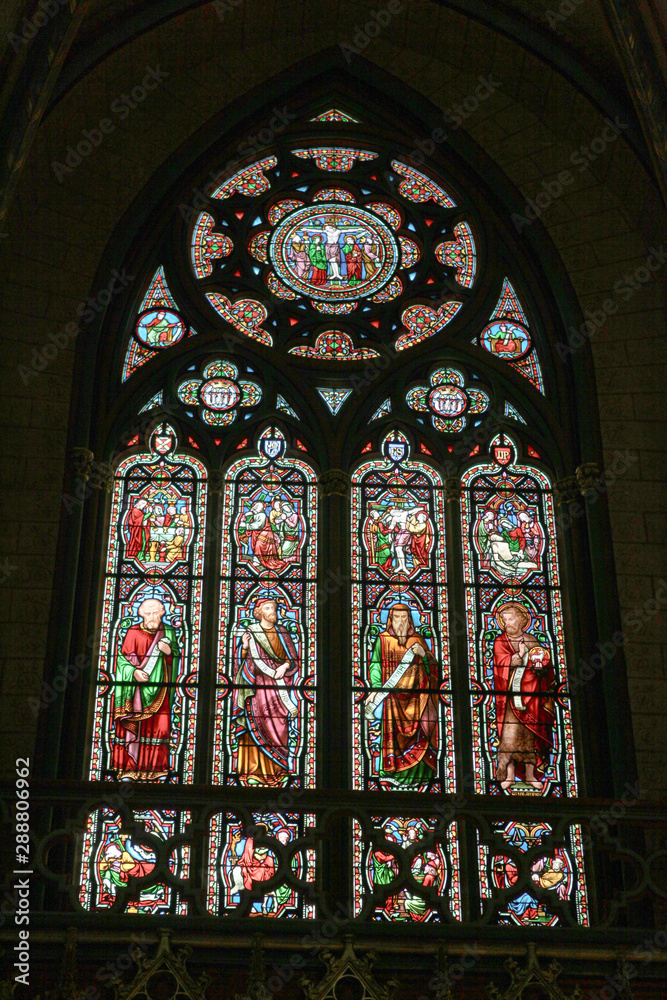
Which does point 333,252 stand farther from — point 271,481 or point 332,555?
A: point 332,555

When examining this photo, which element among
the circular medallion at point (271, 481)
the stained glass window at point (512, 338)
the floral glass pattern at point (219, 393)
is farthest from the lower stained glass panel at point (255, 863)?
the stained glass window at point (512, 338)

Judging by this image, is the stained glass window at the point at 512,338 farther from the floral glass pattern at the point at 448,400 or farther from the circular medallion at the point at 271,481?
the circular medallion at the point at 271,481

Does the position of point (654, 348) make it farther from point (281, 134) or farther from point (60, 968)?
point (60, 968)

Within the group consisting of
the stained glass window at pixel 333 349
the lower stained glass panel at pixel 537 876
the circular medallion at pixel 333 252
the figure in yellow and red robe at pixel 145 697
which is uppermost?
the circular medallion at pixel 333 252

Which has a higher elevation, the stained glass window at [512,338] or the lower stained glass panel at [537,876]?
the stained glass window at [512,338]

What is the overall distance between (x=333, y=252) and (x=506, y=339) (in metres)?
1.74

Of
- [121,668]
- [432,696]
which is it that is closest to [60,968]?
[121,668]

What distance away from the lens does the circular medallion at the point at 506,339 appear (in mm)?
13141

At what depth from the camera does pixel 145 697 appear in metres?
11.2

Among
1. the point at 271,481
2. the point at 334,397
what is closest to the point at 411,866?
the point at 271,481

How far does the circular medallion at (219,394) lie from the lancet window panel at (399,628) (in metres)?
1.23

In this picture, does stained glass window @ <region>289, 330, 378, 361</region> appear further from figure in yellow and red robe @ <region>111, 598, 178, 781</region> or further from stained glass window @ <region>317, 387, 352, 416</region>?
figure in yellow and red robe @ <region>111, 598, 178, 781</region>

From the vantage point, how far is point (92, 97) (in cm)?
1330

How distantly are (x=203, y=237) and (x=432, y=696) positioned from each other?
475 cm
